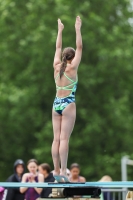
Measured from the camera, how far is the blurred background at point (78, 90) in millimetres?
37188

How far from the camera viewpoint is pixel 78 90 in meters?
38.7

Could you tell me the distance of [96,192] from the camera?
555 inches

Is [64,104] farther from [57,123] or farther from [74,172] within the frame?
[74,172]

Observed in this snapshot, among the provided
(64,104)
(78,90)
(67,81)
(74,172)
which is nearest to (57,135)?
(64,104)

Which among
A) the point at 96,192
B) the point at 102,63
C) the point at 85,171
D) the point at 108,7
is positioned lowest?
the point at 96,192

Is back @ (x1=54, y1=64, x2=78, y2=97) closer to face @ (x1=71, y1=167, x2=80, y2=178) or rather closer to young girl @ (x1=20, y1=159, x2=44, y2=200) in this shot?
young girl @ (x1=20, y1=159, x2=44, y2=200)

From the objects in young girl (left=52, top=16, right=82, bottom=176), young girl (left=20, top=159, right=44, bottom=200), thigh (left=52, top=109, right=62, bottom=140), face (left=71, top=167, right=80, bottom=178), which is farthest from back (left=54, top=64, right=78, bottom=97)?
face (left=71, top=167, right=80, bottom=178)

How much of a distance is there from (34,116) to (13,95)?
4.74ft

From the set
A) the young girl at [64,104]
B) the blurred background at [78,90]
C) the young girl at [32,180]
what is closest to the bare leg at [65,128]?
the young girl at [64,104]

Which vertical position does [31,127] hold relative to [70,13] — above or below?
below

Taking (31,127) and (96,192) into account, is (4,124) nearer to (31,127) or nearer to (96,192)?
(31,127)

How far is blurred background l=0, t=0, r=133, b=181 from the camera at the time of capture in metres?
37.2

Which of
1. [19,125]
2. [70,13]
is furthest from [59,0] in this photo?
[19,125]

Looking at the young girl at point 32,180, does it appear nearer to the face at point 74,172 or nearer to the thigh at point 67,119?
the face at point 74,172
